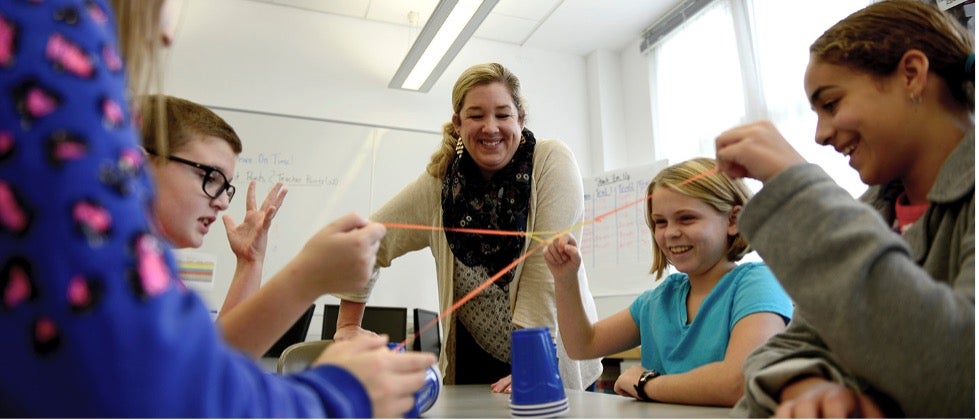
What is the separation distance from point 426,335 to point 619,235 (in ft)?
4.85

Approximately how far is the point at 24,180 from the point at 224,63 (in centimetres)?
349

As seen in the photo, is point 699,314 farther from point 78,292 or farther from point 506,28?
point 506,28

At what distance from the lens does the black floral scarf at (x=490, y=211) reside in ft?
5.55

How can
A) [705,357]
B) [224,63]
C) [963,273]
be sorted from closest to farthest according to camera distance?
1. [963,273]
2. [705,357]
3. [224,63]

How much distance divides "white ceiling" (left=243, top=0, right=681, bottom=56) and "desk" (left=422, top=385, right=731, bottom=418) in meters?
3.03

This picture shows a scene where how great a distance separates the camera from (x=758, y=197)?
690 millimetres

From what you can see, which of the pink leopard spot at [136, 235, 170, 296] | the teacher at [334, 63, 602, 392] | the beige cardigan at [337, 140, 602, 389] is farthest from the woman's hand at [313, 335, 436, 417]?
the teacher at [334, 63, 602, 392]

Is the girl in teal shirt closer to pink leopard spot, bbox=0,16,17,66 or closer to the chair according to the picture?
the chair

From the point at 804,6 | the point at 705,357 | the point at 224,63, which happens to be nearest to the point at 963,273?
the point at 705,357

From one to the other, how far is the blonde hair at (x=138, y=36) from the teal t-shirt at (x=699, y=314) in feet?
3.39

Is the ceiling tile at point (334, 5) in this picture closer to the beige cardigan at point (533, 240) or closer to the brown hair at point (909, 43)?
the beige cardigan at point (533, 240)

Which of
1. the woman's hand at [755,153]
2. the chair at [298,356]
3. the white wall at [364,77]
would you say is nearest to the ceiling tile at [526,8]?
the white wall at [364,77]

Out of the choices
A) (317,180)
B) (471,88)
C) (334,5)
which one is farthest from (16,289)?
(334,5)

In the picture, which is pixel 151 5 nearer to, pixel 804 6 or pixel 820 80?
pixel 820 80
